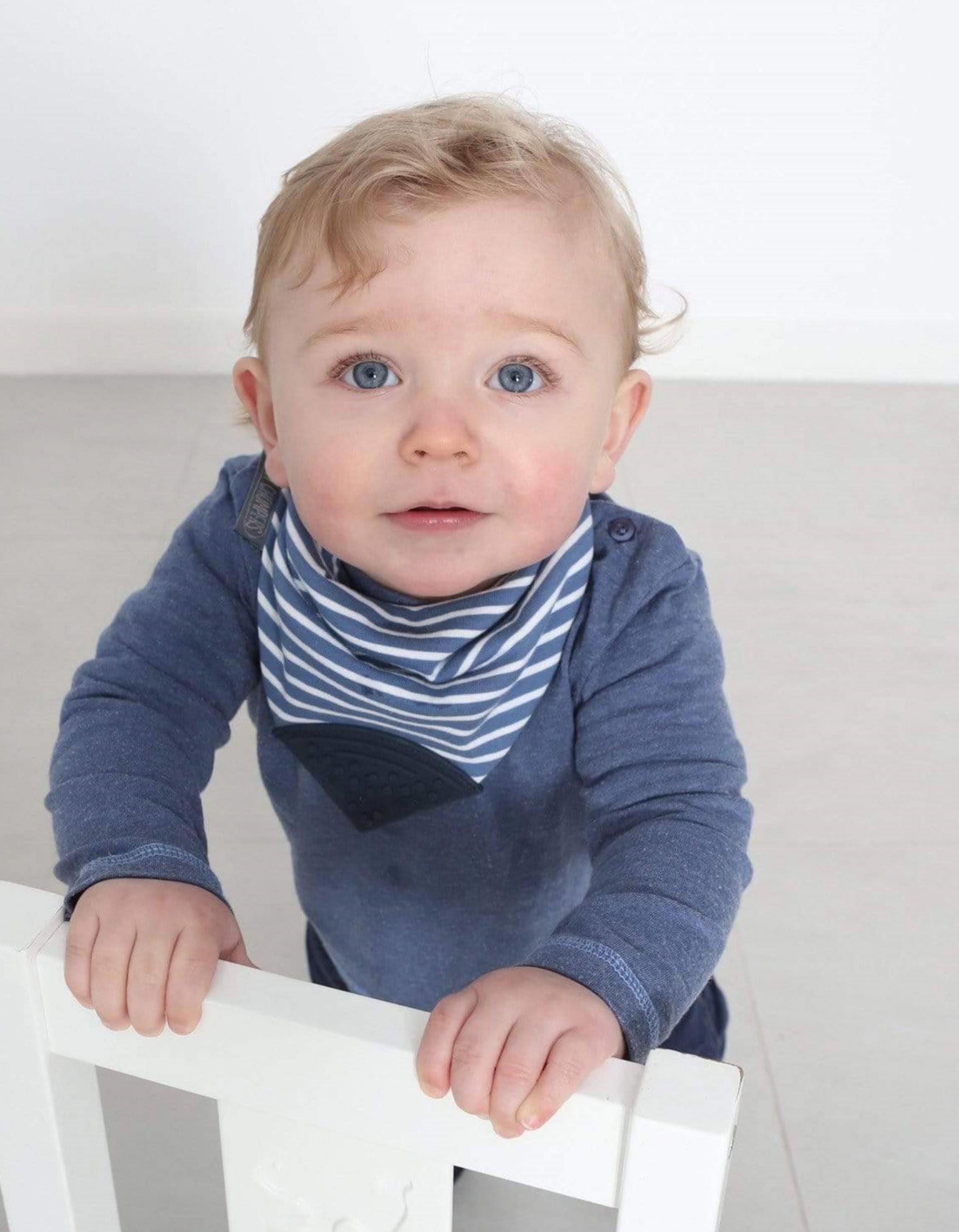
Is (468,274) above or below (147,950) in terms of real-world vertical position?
above

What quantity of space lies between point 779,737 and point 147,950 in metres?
1.04

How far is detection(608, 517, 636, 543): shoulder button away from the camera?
0.73 meters

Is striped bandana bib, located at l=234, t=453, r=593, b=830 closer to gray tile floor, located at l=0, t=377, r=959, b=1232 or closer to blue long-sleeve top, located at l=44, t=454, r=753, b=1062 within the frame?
blue long-sleeve top, located at l=44, t=454, r=753, b=1062

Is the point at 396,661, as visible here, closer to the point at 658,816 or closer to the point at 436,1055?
the point at 658,816

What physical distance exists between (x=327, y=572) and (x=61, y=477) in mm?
1304

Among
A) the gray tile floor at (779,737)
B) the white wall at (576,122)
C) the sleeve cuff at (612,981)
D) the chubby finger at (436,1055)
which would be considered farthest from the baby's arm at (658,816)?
the white wall at (576,122)

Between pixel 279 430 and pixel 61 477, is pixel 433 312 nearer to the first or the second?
pixel 279 430

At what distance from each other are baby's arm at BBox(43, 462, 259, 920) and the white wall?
1435mm

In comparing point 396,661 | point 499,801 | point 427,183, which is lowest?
point 499,801

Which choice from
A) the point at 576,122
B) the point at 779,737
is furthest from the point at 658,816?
the point at 576,122

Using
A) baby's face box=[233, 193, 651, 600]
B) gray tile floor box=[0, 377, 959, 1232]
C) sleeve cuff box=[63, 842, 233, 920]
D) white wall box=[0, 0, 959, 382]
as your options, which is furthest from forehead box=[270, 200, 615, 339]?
white wall box=[0, 0, 959, 382]

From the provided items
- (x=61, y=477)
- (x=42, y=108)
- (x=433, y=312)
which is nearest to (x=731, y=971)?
(x=433, y=312)

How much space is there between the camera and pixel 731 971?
3.86 feet

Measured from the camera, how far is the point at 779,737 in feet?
4.74
